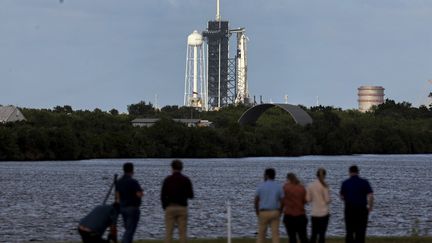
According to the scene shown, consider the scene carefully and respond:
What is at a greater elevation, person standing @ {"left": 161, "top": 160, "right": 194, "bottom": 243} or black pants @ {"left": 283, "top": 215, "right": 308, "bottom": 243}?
person standing @ {"left": 161, "top": 160, "right": 194, "bottom": 243}

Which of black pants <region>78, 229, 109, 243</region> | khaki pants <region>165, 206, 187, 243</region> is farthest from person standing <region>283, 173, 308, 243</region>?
black pants <region>78, 229, 109, 243</region>

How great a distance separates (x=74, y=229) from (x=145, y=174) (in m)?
73.7

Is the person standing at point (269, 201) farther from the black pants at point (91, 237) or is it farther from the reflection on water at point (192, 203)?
the reflection on water at point (192, 203)

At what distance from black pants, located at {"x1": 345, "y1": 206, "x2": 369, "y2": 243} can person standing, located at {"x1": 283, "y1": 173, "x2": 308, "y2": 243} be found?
126cm

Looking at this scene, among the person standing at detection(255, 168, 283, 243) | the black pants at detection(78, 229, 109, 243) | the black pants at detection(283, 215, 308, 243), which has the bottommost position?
the black pants at detection(78, 229, 109, 243)

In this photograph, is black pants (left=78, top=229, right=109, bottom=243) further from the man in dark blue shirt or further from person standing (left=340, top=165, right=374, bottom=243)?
person standing (left=340, top=165, right=374, bottom=243)

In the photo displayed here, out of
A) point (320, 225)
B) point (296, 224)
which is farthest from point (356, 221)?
point (296, 224)

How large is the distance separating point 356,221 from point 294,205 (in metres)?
1.83

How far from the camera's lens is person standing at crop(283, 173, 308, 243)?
3206 cm

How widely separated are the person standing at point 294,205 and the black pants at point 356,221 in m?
1.26

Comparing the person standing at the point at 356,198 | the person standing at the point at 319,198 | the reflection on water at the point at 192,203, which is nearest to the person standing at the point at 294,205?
the person standing at the point at 319,198

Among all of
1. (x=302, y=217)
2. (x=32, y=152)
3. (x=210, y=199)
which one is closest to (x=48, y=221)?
(x=210, y=199)

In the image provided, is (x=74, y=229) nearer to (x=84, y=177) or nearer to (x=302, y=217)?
(x=302, y=217)

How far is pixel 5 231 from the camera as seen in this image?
5066 cm
